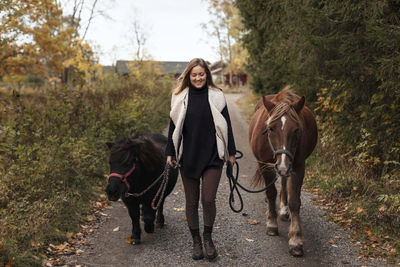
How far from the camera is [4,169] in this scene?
17.8 feet

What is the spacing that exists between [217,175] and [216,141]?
0.39 metres

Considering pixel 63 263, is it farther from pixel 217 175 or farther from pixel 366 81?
pixel 366 81

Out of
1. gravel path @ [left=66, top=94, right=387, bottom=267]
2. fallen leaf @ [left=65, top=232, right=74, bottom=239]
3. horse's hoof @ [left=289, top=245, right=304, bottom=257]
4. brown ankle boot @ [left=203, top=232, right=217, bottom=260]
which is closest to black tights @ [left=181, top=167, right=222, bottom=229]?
brown ankle boot @ [left=203, top=232, right=217, bottom=260]

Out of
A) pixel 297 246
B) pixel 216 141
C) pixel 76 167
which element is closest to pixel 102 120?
pixel 76 167

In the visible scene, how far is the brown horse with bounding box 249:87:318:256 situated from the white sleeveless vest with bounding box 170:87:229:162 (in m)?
0.56

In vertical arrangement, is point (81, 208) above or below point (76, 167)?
below

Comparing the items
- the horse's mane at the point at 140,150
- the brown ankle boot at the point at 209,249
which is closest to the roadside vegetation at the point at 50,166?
the horse's mane at the point at 140,150

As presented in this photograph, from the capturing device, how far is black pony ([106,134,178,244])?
4.09 m

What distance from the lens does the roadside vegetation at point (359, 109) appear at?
4793 millimetres

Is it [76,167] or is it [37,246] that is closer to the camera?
[37,246]

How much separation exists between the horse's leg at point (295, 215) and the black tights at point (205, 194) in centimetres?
101

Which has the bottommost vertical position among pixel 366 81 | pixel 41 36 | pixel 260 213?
pixel 260 213

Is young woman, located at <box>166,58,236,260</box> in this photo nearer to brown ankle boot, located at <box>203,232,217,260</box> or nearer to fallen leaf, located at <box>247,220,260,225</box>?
brown ankle boot, located at <box>203,232,217,260</box>

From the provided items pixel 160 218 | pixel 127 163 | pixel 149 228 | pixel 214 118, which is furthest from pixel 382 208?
pixel 127 163
